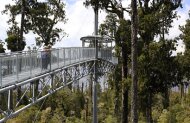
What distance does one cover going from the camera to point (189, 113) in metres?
62.5

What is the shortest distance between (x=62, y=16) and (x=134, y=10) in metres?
29.0

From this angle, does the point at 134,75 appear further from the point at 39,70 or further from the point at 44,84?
the point at 44,84

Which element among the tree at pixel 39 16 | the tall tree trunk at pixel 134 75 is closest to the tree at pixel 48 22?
the tree at pixel 39 16

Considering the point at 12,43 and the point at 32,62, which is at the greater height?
the point at 12,43

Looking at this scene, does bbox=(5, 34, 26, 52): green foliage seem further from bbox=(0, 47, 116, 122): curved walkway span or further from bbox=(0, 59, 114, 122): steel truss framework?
bbox=(0, 47, 116, 122): curved walkway span

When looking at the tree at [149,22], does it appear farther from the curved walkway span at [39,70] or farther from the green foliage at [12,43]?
the green foliage at [12,43]

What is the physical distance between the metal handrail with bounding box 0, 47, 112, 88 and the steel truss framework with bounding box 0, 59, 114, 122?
34 cm

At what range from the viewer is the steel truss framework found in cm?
2138

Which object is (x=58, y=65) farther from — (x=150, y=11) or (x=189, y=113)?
(x=189, y=113)

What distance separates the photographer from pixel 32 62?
84.0 ft

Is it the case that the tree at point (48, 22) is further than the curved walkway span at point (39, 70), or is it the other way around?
the tree at point (48, 22)

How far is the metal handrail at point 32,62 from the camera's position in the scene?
829 inches

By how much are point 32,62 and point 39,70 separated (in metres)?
1.24

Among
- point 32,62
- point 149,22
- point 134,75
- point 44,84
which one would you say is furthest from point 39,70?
point 149,22
